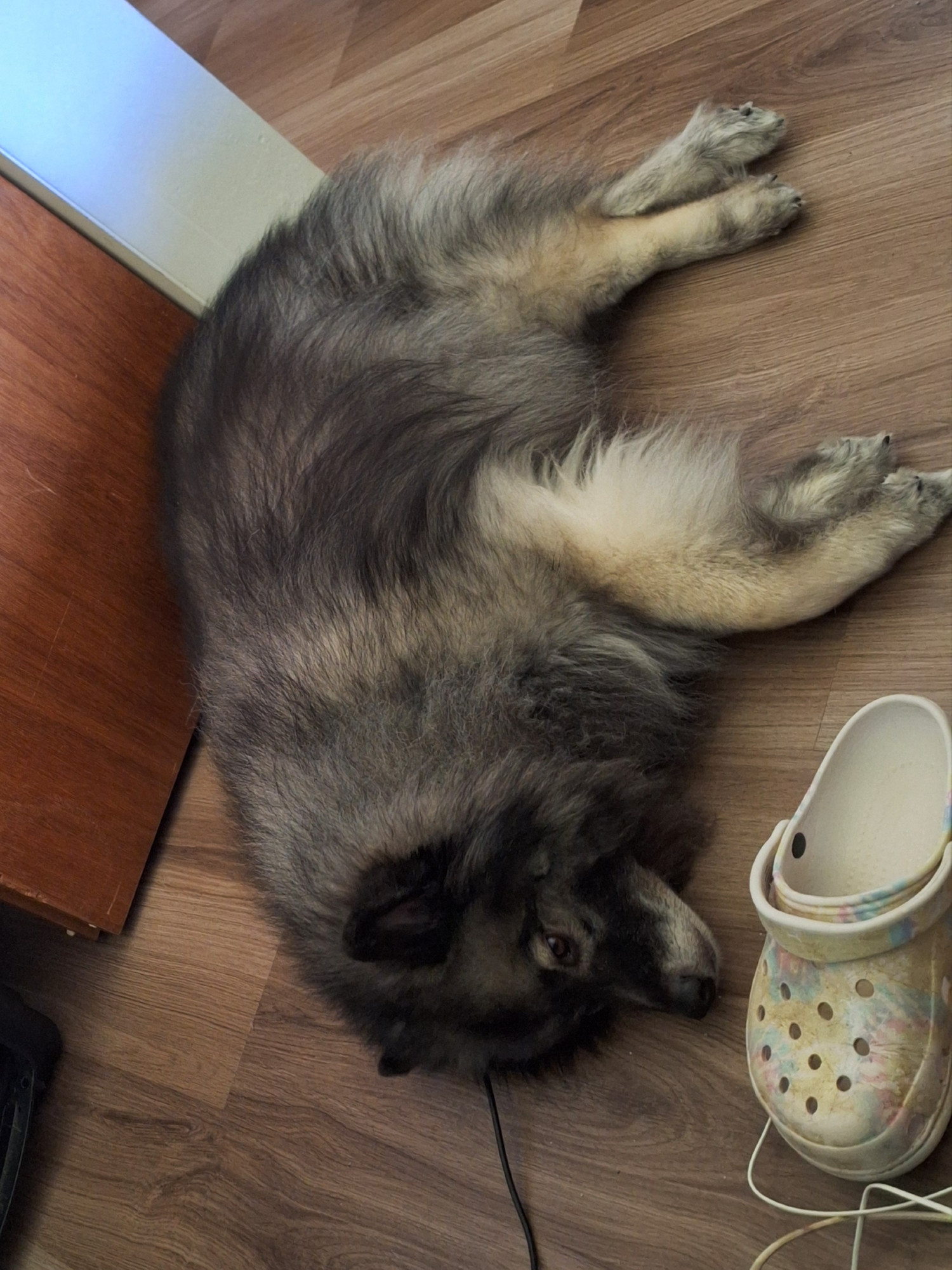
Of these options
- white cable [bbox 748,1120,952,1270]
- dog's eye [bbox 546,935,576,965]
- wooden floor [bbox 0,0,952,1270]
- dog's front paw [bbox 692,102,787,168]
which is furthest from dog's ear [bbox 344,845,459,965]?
dog's front paw [bbox 692,102,787,168]

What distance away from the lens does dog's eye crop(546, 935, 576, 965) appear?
152 cm

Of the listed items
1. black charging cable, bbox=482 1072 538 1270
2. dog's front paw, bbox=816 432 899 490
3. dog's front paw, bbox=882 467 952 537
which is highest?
dog's front paw, bbox=816 432 899 490

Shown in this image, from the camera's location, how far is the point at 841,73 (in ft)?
6.22

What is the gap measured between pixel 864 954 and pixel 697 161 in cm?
154

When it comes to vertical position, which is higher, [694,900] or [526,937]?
[526,937]

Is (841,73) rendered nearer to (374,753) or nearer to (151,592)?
(374,753)

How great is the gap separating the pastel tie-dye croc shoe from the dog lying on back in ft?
0.64

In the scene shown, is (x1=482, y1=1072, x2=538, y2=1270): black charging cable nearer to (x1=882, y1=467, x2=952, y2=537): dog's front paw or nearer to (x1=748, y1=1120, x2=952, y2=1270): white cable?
(x1=748, y1=1120, x2=952, y2=1270): white cable

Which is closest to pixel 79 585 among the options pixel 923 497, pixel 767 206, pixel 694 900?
pixel 694 900

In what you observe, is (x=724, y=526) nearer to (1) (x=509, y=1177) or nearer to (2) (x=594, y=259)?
(2) (x=594, y=259)

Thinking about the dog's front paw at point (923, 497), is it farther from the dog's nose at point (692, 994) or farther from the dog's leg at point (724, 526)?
the dog's nose at point (692, 994)

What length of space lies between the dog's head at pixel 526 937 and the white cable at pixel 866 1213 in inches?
11.9

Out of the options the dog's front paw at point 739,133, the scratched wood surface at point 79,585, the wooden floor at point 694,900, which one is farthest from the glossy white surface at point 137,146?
the dog's front paw at point 739,133

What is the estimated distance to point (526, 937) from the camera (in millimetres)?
1519
